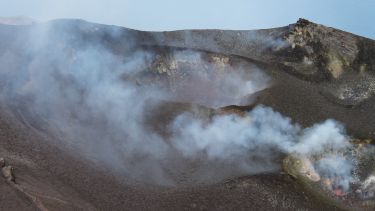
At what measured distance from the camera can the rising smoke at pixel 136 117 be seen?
25891mm

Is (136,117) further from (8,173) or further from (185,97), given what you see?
(8,173)

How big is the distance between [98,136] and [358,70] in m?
22.0

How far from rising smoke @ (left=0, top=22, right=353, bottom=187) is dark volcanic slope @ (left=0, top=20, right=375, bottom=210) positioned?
0.20 metres

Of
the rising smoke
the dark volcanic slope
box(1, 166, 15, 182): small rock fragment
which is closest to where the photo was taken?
box(1, 166, 15, 182): small rock fragment

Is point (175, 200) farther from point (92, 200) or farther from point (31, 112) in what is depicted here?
point (31, 112)

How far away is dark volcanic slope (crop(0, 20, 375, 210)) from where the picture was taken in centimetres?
2155

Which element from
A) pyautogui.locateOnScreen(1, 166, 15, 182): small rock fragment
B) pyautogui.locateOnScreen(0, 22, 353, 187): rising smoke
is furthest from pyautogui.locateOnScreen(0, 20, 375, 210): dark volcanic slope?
pyautogui.locateOnScreen(1, 166, 15, 182): small rock fragment

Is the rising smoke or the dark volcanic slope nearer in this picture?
the dark volcanic slope

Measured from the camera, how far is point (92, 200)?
20953mm

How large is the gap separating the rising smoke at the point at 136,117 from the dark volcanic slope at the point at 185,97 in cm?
20

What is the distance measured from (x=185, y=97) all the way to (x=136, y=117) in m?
5.14

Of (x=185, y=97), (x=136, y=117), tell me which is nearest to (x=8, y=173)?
(x=136, y=117)

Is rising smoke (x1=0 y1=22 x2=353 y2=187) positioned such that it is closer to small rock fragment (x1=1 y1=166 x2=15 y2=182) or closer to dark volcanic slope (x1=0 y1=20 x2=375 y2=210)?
dark volcanic slope (x1=0 y1=20 x2=375 y2=210)

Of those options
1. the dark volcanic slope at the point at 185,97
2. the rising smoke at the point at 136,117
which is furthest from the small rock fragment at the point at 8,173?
the rising smoke at the point at 136,117
